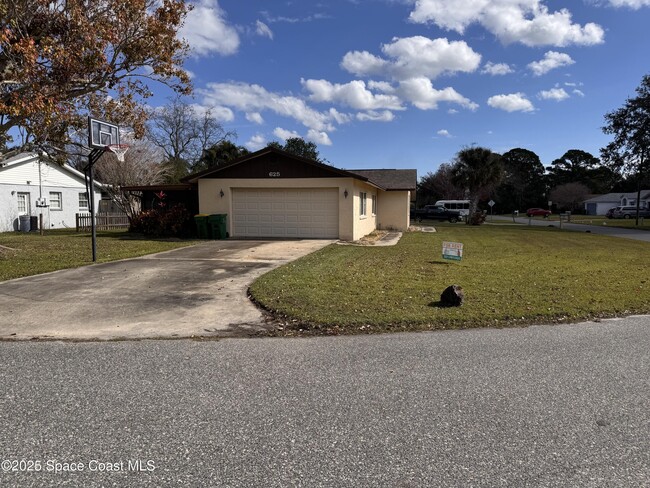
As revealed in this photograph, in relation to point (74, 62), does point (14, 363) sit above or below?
below

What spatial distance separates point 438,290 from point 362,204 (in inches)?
540

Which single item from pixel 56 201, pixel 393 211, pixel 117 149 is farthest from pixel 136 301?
pixel 56 201

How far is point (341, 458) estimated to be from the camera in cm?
292

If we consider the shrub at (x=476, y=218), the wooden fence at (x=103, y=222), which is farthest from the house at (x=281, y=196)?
the shrub at (x=476, y=218)

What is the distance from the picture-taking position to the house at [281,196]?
1878cm

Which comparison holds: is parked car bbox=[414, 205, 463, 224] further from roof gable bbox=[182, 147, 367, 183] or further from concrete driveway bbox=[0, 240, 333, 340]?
concrete driveway bbox=[0, 240, 333, 340]

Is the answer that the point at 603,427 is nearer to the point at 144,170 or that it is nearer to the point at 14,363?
the point at 14,363

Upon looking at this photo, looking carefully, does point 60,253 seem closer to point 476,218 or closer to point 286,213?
point 286,213

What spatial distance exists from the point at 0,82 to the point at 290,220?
10.7 m

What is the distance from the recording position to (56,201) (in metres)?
28.4

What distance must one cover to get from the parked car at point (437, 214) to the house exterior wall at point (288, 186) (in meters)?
25.3

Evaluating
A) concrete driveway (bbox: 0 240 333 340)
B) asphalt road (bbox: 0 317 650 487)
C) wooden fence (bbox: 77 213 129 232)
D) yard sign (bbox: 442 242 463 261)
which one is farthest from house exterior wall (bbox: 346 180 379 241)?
wooden fence (bbox: 77 213 129 232)

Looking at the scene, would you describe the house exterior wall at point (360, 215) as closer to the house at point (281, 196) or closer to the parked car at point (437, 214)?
the house at point (281, 196)

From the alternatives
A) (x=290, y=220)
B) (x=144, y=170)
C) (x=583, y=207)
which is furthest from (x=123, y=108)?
(x=583, y=207)
